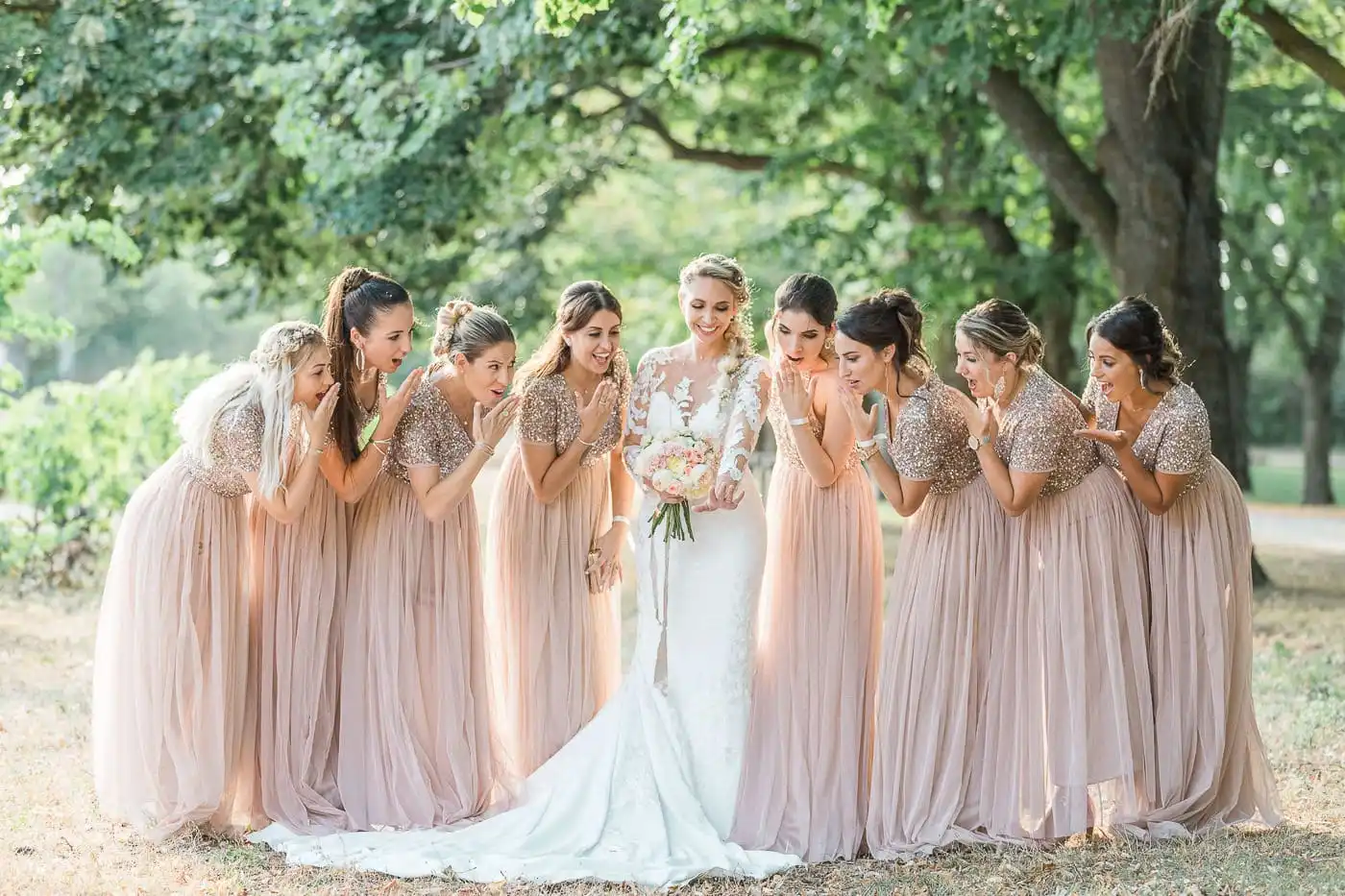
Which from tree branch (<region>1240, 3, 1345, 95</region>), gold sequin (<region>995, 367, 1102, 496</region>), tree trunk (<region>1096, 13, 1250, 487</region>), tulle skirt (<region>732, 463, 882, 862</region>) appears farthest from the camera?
tree trunk (<region>1096, 13, 1250, 487</region>)

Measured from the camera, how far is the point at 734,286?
19.7 feet

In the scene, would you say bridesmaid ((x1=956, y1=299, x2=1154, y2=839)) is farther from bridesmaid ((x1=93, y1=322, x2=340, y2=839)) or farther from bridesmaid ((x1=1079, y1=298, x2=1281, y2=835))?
bridesmaid ((x1=93, y1=322, x2=340, y2=839))

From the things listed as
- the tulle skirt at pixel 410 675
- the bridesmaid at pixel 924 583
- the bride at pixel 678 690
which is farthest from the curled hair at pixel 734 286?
the tulle skirt at pixel 410 675

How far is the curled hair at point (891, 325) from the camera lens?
18.8 ft

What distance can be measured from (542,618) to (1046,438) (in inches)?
87.2

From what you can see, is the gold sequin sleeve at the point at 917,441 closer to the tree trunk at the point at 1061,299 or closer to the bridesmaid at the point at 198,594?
the bridesmaid at the point at 198,594

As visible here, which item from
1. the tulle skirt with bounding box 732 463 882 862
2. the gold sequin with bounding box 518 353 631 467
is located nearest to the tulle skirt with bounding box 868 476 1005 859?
the tulle skirt with bounding box 732 463 882 862

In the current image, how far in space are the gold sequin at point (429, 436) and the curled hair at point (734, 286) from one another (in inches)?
43.9

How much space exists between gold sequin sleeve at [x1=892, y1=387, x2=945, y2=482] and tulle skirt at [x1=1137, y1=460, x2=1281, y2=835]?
919 millimetres

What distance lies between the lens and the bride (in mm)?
5648

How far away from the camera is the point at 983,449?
18.6 ft

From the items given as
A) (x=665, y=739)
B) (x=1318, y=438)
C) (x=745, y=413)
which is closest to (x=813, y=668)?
(x=665, y=739)

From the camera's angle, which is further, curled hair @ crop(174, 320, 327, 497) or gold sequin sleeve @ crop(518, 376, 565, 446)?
gold sequin sleeve @ crop(518, 376, 565, 446)

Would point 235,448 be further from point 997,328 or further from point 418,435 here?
point 997,328
